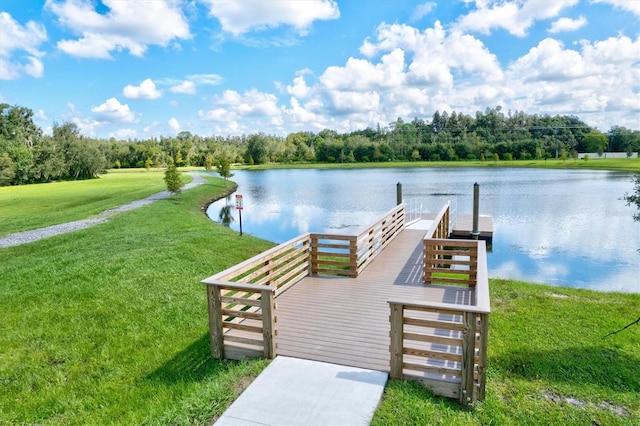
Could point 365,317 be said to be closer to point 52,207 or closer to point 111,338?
point 111,338

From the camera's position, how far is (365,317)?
19.6ft

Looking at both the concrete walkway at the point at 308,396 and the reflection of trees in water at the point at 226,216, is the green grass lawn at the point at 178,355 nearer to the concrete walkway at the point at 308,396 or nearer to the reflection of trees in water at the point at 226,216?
the concrete walkway at the point at 308,396

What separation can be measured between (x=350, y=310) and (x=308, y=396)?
2.38m

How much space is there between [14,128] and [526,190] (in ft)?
226

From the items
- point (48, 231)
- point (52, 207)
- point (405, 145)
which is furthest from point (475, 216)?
point (405, 145)

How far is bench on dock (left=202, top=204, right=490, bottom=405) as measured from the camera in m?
4.21

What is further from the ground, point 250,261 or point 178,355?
point 250,261

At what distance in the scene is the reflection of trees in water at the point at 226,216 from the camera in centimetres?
2264

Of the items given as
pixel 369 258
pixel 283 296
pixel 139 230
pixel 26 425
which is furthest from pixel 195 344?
pixel 139 230

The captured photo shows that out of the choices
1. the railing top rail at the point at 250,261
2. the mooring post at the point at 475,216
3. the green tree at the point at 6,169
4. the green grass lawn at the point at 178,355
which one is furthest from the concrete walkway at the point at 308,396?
the green tree at the point at 6,169

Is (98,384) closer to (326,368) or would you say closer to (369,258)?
(326,368)

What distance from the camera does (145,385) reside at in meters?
4.81

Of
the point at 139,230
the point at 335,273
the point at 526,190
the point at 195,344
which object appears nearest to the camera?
the point at 195,344

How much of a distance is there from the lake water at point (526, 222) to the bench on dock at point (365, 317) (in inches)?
99.1
